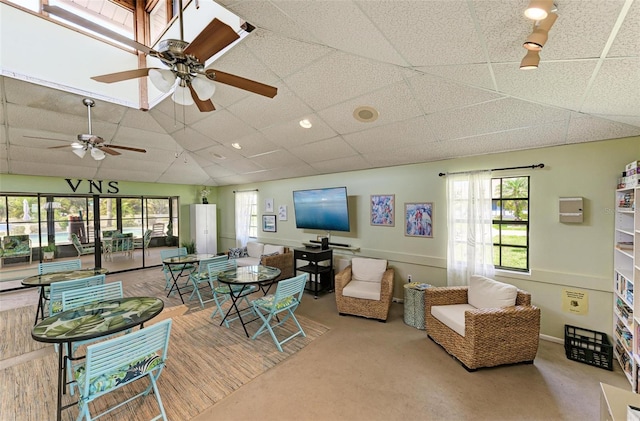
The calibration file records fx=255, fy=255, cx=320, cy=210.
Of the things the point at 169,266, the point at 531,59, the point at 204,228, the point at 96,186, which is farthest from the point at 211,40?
the point at 204,228

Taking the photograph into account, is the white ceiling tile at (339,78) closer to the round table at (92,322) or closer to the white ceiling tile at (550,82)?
the white ceiling tile at (550,82)

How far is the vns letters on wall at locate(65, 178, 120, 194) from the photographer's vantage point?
19.8 feet

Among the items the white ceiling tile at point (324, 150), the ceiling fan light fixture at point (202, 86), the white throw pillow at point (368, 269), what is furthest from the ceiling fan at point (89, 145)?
the white throw pillow at point (368, 269)

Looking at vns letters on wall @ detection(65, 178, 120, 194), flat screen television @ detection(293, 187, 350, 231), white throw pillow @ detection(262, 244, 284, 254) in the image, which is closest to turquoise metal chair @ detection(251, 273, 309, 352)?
flat screen television @ detection(293, 187, 350, 231)

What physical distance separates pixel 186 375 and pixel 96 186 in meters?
6.12

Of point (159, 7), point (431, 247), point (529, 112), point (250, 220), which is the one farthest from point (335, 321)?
point (159, 7)

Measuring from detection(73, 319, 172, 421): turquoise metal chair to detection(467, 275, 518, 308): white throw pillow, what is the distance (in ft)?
10.7

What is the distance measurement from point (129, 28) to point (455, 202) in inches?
225

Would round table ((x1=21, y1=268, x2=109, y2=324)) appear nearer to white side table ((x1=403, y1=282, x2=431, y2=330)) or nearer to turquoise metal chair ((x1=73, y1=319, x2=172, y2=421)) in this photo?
turquoise metal chair ((x1=73, y1=319, x2=172, y2=421))

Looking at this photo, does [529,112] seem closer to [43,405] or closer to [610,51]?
[610,51]

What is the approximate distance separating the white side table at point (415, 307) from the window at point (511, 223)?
118 centimetres

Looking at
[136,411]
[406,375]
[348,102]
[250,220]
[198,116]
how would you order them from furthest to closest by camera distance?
[250,220] → [198,116] → [348,102] → [406,375] → [136,411]

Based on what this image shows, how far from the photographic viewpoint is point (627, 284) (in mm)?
2496

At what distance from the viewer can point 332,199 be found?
5.05m
